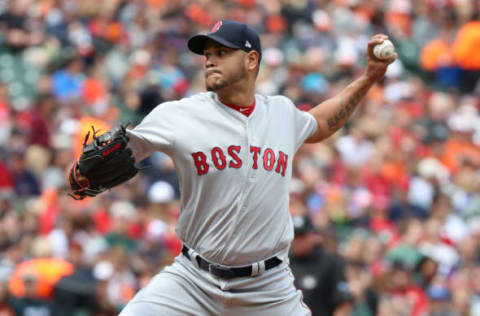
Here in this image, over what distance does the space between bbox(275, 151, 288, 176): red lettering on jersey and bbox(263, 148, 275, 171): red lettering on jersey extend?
44 millimetres

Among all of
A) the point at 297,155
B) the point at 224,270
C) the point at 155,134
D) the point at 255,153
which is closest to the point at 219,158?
the point at 255,153

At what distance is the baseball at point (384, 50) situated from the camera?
534 cm

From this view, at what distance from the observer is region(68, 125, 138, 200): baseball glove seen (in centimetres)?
458

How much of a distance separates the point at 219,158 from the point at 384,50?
121 cm

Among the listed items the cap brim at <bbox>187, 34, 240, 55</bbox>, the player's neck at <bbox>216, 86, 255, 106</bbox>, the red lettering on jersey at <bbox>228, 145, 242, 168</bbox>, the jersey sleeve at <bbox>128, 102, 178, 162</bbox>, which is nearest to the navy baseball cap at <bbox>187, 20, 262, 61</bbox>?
the cap brim at <bbox>187, 34, 240, 55</bbox>

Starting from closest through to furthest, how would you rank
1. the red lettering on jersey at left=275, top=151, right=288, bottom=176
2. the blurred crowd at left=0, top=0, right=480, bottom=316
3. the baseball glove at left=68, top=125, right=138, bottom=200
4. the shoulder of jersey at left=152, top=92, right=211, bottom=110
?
the baseball glove at left=68, top=125, right=138, bottom=200, the shoulder of jersey at left=152, top=92, right=211, bottom=110, the red lettering on jersey at left=275, top=151, right=288, bottom=176, the blurred crowd at left=0, top=0, right=480, bottom=316

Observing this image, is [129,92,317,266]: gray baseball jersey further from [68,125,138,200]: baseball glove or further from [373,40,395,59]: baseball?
[373,40,395,59]: baseball

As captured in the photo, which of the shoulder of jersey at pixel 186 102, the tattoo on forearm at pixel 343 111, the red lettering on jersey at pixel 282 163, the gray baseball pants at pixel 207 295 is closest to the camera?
the gray baseball pants at pixel 207 295

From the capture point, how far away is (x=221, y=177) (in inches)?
189

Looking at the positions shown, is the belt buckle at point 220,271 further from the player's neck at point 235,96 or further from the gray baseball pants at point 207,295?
the player's neck at point 235,96

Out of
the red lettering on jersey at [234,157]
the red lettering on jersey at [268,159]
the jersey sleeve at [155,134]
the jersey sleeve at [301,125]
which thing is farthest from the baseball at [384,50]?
the jersey sleeve at [155,134]

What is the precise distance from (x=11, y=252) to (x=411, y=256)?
3870 mm

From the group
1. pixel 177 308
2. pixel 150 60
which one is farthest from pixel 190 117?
pixel 150 60

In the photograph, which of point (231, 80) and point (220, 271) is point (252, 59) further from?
point (220, 271)
